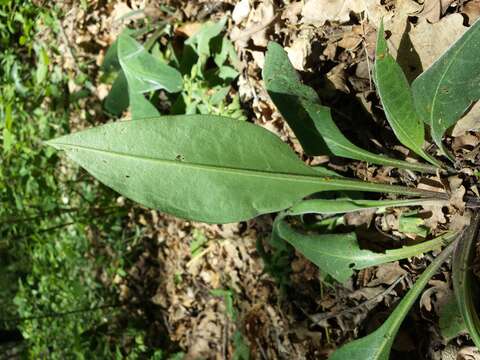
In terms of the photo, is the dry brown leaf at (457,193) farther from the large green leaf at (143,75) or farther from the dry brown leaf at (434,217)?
the large green leaf at (143,75)

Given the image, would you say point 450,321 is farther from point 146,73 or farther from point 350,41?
point 146,73

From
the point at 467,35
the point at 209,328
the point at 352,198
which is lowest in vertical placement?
the point at 209,328

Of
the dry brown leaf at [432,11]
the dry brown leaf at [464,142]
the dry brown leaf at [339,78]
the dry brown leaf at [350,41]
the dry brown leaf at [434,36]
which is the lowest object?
the dry brown leaf at [464,142]

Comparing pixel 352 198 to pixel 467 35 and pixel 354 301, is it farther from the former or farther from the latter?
pixel 467 35

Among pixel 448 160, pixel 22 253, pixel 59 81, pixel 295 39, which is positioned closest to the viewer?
pixel 448 160

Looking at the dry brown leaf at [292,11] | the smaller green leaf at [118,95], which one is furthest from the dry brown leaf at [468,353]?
the smaller green leaf at [118,95]

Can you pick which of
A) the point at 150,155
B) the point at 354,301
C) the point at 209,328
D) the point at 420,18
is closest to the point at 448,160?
the point at 420,18
